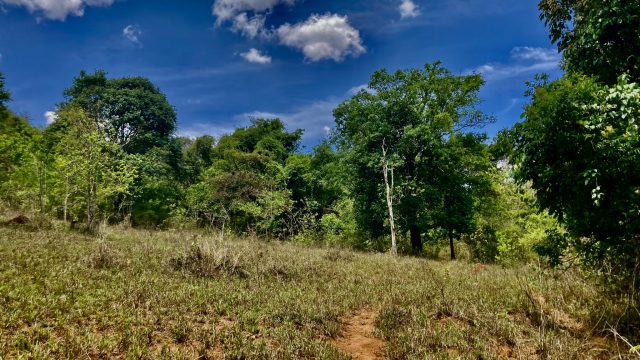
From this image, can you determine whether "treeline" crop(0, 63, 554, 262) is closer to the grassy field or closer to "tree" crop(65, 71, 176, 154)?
"tree" crop(65, 71, 176, 154)

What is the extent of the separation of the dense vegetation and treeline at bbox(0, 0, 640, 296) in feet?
0.17

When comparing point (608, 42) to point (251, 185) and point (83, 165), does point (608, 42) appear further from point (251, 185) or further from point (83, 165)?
point (251, 185)

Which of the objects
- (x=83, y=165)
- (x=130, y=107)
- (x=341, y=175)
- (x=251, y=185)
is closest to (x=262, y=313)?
(x=83, y=165)

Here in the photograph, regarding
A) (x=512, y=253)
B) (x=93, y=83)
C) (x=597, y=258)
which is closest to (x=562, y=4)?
(x=597, y=258)

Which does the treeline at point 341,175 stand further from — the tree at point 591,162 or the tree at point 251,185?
the tree at point 591,162

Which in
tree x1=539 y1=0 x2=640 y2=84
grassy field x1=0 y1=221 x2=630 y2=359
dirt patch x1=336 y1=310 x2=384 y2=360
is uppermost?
tree x1=539 y1=0 x2=640 y2=84

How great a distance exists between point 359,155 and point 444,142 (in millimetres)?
6018

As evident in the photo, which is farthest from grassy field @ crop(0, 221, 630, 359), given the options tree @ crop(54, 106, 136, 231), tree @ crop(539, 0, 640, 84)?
tree @ crop(54, 106, 136, 231)

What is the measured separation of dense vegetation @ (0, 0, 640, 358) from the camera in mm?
6199

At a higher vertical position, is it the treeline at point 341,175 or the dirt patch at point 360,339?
the treeline at point 341,175

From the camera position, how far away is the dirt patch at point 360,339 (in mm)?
5881

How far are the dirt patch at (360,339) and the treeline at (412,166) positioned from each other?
4.02m

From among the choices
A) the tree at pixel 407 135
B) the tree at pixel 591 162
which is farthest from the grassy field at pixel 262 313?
the tree at pixel 407 135

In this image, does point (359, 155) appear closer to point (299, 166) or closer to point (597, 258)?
point (299, 166)
